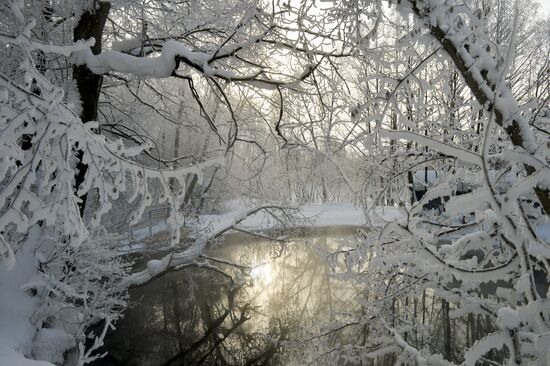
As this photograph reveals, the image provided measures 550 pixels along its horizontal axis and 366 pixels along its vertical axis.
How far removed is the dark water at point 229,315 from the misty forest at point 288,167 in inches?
2.4

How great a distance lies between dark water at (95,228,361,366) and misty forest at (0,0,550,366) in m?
0.06

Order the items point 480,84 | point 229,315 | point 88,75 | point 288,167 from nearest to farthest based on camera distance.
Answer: point 480,84 < point 88,75 < point 288,167 < point 229,315

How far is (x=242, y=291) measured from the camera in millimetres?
11547

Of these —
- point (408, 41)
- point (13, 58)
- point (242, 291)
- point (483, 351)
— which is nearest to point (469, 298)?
point (483, 351)

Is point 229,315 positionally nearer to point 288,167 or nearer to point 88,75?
point 288,167

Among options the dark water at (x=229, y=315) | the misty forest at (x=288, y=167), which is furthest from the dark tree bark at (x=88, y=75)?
the dark water at (x=229, y=315)

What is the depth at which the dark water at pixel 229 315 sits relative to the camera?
336 inches

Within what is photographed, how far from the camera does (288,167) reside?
17.6 feet

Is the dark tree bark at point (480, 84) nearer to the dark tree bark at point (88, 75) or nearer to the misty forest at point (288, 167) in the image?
the misty forest at point (288, 167)

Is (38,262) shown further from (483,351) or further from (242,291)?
(242,291)

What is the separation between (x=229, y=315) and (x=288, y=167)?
6.21 m

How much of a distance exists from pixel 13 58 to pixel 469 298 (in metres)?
4.93

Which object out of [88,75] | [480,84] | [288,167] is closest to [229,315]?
[288,167]

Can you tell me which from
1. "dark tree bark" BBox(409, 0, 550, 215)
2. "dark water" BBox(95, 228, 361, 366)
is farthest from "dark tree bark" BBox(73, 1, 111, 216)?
"dark water" BBox(95, 228, 361, 366)
